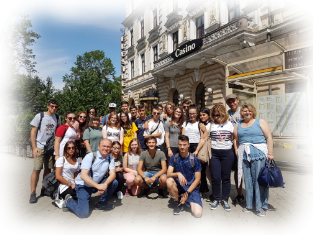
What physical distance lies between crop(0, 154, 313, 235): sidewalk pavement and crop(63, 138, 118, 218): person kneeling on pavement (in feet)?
0.51

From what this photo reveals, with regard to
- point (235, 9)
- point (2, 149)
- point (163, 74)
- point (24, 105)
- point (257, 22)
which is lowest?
point (2, 149)

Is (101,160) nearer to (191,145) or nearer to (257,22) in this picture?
(191,145)

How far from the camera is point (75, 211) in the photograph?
3.78m

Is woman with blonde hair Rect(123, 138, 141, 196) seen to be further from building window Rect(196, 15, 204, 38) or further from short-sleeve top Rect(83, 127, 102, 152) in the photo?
building window Rect(196, 15, 204, 38)

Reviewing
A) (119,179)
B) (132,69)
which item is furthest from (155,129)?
(132,69)

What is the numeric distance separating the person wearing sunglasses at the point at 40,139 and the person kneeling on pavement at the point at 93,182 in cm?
95

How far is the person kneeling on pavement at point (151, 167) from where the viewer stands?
4.63 metres

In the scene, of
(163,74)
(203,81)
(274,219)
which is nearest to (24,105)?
(163,74)

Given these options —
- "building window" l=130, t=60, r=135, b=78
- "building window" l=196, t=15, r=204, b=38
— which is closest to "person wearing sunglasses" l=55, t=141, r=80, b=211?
"building window" l=196, t=15, r=204, b=38

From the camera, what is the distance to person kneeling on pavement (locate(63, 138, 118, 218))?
12.4 ft

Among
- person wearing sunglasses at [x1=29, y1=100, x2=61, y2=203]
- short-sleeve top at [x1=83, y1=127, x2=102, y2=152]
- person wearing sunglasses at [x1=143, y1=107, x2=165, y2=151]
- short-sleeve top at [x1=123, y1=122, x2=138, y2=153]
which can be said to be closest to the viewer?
person wearing sunglasses at [x1=29, y1=100, x2=61, y2=203]

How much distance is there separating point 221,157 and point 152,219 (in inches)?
59.3

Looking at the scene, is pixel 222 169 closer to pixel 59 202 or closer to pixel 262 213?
pixel 262 213

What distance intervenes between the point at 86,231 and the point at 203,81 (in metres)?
14.1
